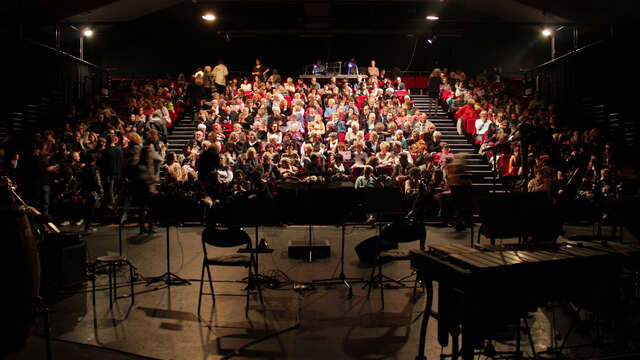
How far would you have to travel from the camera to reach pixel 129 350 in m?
3.53

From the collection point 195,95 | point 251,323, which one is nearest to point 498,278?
point 251,323

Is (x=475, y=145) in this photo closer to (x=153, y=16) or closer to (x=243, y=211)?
(x=243, y=211)

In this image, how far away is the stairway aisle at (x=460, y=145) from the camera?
39.0 feet

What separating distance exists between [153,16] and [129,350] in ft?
68.4

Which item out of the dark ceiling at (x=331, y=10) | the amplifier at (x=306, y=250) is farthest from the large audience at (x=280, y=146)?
the dark ceiling at (x=331, y=10)

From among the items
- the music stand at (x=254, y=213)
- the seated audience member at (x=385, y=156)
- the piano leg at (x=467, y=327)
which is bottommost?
the piano leg at (x=467, y=327)

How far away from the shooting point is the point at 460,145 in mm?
13797

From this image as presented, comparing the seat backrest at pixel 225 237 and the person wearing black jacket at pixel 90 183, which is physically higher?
the person wearing black jacket at pixel 90 183

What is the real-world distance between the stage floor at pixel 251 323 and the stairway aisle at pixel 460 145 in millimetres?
6657

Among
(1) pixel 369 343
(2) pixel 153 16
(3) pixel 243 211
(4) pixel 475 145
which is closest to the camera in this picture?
(1) pixel 369 343

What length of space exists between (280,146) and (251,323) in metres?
8.55

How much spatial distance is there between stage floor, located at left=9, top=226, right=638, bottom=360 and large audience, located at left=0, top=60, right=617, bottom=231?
5.75 ft

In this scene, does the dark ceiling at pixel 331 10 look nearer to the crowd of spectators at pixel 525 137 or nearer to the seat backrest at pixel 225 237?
the crowd of spectators at pixel 525 137

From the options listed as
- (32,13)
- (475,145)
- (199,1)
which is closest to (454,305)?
(475,145)
